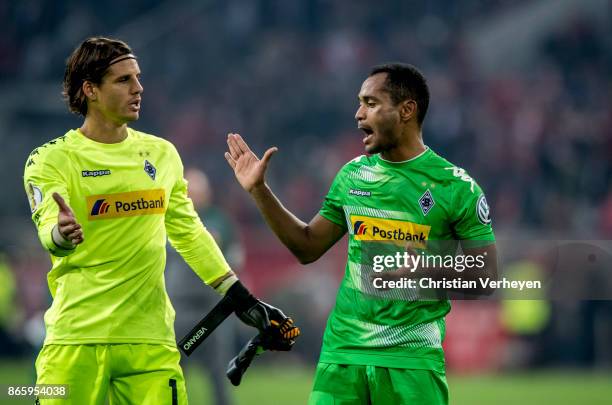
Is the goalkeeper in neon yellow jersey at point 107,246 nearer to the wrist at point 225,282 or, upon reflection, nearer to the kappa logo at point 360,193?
the wrist at point 225,282

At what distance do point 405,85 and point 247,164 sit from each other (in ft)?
2.99

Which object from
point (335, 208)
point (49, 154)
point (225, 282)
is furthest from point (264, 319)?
point (49, 154)

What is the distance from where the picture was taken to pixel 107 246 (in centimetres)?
538

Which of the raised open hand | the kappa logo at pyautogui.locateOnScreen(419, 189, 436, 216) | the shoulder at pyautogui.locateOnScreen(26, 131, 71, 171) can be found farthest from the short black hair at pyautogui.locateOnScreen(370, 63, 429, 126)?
the shoulder at pyautogui.locateOnScreen(26, 131, 71, 171)

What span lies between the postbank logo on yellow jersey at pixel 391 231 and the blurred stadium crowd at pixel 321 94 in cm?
951

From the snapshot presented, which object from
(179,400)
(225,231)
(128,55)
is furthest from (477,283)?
(225,231)

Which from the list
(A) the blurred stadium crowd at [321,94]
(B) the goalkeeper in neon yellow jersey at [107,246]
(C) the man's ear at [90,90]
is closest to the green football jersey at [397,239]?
(B) the goalkeeper in neon yellow jersey at [107,246]

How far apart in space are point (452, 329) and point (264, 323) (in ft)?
32.1

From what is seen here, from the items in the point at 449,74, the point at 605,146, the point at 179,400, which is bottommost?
the point at 179,400

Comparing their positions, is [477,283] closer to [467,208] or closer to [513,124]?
[467,208]

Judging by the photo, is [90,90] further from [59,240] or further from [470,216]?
[470,216]

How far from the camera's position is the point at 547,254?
14.6 meters

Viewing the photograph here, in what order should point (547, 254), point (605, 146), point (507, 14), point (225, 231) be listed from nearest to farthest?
1. point (225, 231)
2. point (547, 254)
3. point (605, 146)
4. point (507, 14)

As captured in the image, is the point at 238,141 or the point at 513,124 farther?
the point at 513,124
